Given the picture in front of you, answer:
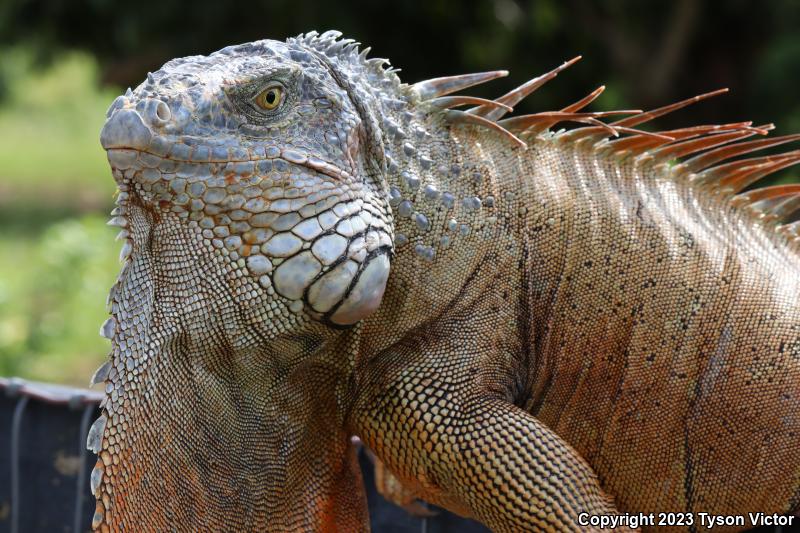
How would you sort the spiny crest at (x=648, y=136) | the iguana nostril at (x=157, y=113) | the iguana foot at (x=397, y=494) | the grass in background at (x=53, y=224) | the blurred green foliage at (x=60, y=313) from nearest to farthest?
the iguana nostril at (x=157, y=113) < the spiny crest at (x=648, y=136) < the iguana foot at (x=397, y=494) < the blurred green foliage at (x=60, y=313) < the grass in background at (x=53, y=224)

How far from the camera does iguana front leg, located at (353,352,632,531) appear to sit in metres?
2.17

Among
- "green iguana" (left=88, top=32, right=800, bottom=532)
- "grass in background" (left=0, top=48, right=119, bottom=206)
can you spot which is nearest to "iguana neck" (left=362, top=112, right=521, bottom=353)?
"green iguana" (left=88, top=32, right=800, bottom=532)

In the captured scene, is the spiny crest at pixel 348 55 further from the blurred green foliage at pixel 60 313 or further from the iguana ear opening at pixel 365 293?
the blurred green foliage at pixel 60 313

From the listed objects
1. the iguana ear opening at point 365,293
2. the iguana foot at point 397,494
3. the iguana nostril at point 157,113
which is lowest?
the iguana foot at point 397,494

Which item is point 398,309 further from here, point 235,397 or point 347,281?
point 235,397

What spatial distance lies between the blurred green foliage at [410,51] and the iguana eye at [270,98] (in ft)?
17.1

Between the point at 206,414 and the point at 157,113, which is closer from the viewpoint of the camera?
the point at 157,113

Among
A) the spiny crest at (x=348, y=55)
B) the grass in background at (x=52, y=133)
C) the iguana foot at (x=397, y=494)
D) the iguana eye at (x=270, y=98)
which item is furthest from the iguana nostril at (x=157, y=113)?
the grass in background at (x=52, y=133)

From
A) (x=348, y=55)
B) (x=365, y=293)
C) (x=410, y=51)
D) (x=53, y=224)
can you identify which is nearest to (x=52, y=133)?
(x=53, y=224)

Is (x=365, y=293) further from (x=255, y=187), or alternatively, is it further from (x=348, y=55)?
(x=348, y=55)

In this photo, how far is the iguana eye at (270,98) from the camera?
209 centimetres

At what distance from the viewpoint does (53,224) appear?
1238 cm

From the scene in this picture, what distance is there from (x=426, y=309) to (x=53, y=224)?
433 inches

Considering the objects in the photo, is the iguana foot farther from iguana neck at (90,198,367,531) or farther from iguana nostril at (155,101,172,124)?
iguana nostril at (155,101,172,124)
